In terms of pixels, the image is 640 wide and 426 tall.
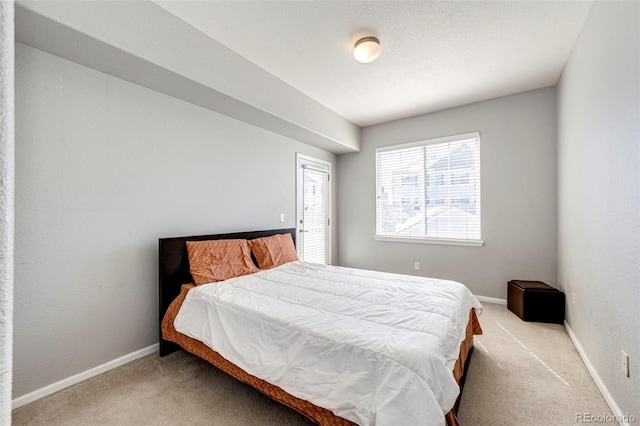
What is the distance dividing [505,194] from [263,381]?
11.8 ft

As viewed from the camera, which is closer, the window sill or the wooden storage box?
the wooden storage box

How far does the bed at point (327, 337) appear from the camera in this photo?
4.13 ft

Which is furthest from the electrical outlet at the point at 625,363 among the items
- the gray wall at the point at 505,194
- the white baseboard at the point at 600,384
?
the gray wall at the point at 505,194

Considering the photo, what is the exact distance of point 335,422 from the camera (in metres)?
1.37

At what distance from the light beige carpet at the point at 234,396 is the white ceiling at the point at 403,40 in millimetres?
2706

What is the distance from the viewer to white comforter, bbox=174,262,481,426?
1.24m

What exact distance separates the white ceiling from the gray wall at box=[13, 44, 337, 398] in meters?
0.88

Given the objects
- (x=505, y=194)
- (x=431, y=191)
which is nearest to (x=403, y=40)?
(x=431, y=191)

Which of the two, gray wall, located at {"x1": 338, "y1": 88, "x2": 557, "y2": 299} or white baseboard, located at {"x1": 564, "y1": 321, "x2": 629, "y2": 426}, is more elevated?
gray wall, located at {"x1": 338, "y1": 88, "x2": 557, "y2": 299}

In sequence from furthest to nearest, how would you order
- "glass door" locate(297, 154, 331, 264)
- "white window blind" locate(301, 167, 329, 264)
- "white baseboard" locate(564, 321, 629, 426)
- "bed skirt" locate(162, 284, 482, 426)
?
"white window blind" locate(301, 167, 329, 264) → "glass door" locate(297, 154, 331, 264) → "white baseboard" locate(564, 321, 629, 426) → "bed skirt" locate(162, 284, 482, 426)

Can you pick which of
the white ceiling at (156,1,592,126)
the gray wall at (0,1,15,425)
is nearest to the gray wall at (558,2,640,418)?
the white ceiling at (156,1,592,126)

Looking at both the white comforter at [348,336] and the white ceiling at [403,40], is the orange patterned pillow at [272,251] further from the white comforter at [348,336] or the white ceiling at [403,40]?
the white ceiling at [403,40]

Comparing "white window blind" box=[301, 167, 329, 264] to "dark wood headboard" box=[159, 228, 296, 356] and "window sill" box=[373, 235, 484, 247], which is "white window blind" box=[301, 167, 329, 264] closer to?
"window sill" box=[373, 235, 484, 247]

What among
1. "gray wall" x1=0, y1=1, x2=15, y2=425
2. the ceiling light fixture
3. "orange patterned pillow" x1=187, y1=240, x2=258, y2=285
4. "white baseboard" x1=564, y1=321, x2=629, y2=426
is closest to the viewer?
"gray wall" x1=0, y1=1, x2=15, y2=425
